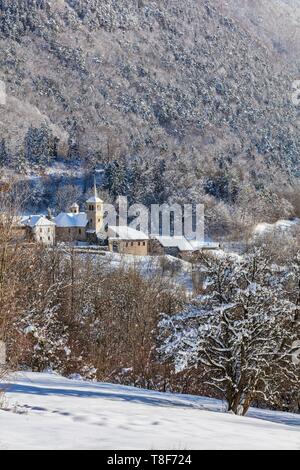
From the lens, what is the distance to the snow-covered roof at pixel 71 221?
7706cm

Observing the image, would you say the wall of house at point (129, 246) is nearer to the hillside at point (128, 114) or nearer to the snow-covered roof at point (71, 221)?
the snow-covered roof at point (71, 221)

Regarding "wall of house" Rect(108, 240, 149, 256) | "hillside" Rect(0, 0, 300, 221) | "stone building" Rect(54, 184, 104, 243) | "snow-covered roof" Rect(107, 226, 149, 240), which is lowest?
"wall of house" Rect(108, 240, 149, 256)

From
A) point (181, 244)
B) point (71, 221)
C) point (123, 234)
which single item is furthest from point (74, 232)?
point (181, 244)

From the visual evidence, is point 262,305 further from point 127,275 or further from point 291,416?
point 127,275

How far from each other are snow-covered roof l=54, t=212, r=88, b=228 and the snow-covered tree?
61630 mm

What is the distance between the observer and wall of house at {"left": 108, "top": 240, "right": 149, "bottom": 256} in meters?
71.8

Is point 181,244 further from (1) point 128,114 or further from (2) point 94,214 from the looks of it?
(1) point 128,114

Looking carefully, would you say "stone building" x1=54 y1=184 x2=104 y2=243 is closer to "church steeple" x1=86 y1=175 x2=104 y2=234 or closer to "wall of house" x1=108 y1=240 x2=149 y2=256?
"church steeple" x1=86 y1=175 x2=104 y2=234

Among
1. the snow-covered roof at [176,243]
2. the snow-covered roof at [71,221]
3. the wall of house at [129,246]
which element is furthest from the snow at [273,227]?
the snow-covered roof at [71,221]

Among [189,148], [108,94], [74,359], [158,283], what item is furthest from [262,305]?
[108,94]

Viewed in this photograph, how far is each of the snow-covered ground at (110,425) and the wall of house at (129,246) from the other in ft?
184

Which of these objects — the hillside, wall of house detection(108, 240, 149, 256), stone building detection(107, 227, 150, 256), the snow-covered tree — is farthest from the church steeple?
the snow-covered tree

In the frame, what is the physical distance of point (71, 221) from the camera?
7744cm

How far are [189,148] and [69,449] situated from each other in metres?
150
